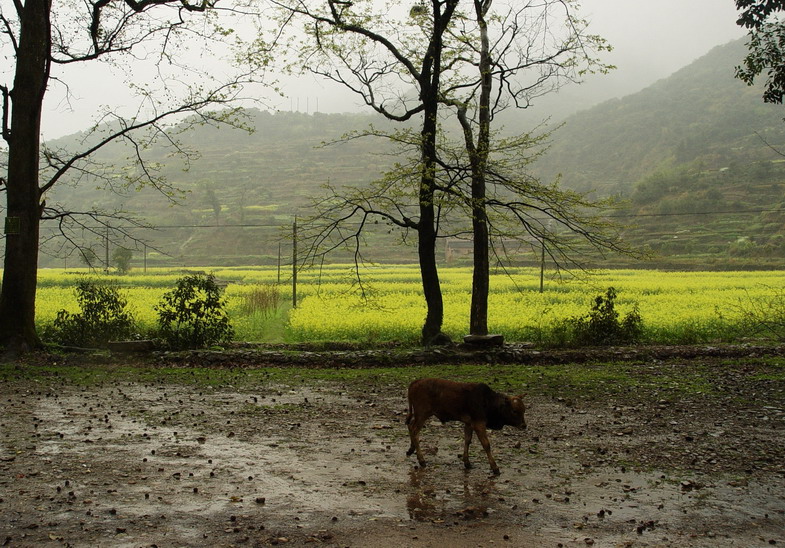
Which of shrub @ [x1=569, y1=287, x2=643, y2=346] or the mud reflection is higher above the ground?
shrub @ [x1=569, y1=287, x2=643, y2=346]

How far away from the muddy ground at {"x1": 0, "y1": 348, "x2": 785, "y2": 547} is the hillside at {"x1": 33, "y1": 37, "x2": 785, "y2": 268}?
33.8 m

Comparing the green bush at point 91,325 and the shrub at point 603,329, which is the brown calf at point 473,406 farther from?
the green bush at point 91,325

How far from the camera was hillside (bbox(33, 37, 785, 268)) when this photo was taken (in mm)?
66375

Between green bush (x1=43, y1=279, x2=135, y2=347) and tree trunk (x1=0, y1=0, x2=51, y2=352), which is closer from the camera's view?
tree trunk (x1=0, y1=0, x2=51, y2=352)

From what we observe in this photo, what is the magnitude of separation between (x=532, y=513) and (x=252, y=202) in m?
96.0

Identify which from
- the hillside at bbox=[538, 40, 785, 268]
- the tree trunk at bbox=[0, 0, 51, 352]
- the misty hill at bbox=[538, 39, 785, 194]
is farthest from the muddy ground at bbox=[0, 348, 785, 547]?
the misty hill at bbox=[538, 39, 785, 194]

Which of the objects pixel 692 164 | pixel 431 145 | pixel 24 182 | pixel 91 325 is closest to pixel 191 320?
pixel 91 325

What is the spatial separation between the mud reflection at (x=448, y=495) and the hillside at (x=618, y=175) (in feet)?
120

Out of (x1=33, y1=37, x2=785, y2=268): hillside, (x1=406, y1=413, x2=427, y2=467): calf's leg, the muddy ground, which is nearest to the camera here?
the muddy ground

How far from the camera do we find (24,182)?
14.2m

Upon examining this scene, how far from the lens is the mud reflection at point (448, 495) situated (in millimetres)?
5332

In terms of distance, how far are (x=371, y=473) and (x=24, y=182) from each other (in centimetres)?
1192

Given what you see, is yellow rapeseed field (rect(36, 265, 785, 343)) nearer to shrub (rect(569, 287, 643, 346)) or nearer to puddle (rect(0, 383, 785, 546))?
shrub (rect(569, 287, 643, 346))

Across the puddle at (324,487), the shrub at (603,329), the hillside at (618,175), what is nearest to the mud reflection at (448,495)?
the puddle at (324,487)
